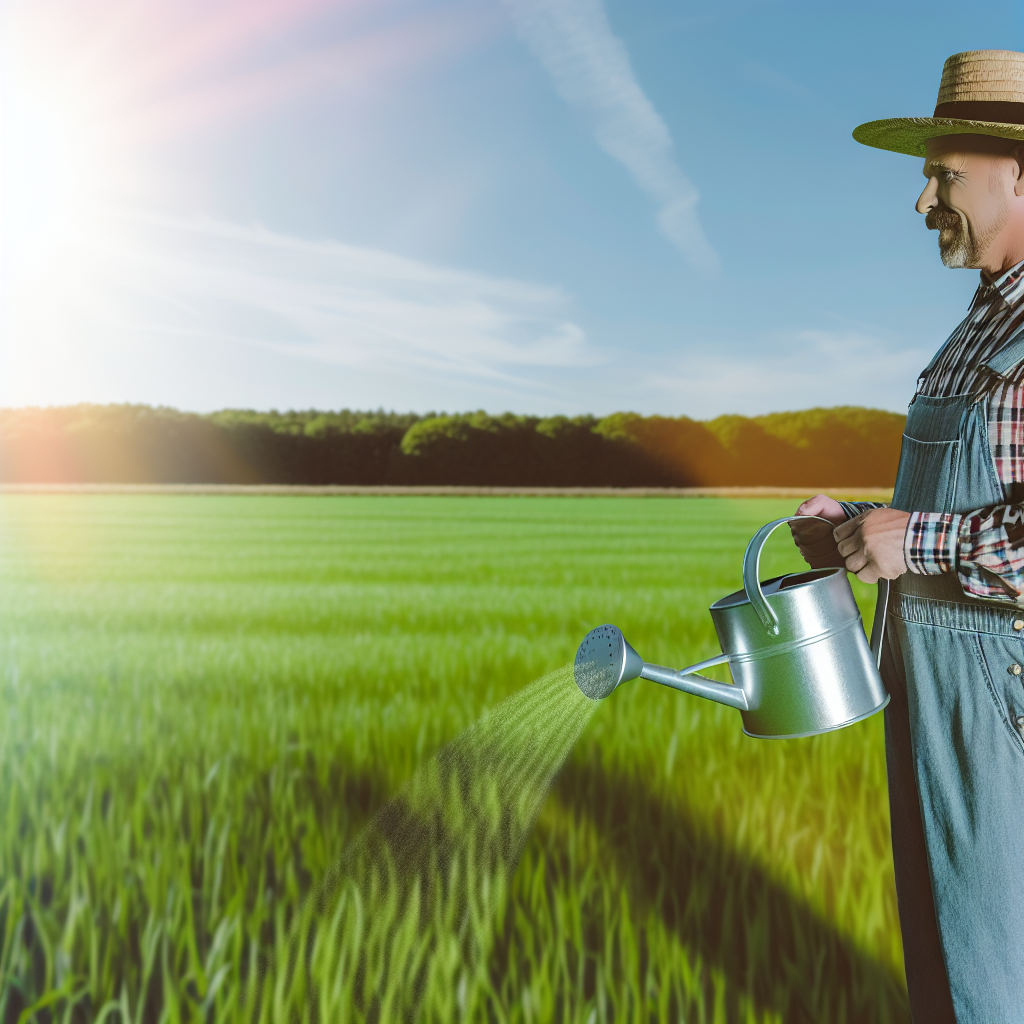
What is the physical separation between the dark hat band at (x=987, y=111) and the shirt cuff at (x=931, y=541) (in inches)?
22.8

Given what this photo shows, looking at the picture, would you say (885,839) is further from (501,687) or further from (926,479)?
(501,687)

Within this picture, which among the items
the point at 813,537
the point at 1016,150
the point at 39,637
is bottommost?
the point at 39,637

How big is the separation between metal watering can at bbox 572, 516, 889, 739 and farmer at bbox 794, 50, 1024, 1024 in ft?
0.24

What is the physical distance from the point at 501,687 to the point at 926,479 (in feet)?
10.4

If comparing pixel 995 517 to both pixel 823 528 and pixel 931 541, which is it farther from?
pixel 823 528

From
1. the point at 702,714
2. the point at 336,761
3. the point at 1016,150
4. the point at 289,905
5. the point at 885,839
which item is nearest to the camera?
the point at 1016,150

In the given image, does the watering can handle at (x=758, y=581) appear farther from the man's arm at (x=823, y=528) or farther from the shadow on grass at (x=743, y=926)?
the shadow on grass at (x=743, y=926)

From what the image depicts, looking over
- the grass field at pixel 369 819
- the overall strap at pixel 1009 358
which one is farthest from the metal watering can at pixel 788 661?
the grass field at pixel 369 819

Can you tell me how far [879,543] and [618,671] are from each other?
419mm

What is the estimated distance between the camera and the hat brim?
56.5 inches

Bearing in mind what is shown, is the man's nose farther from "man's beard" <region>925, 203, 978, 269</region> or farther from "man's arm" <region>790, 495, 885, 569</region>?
"man's arm" <region>790, 495, 885, 569</region>

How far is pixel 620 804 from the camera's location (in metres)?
3.00

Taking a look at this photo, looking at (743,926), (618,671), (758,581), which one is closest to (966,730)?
(758,581)

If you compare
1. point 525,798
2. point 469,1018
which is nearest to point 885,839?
point 525,798
